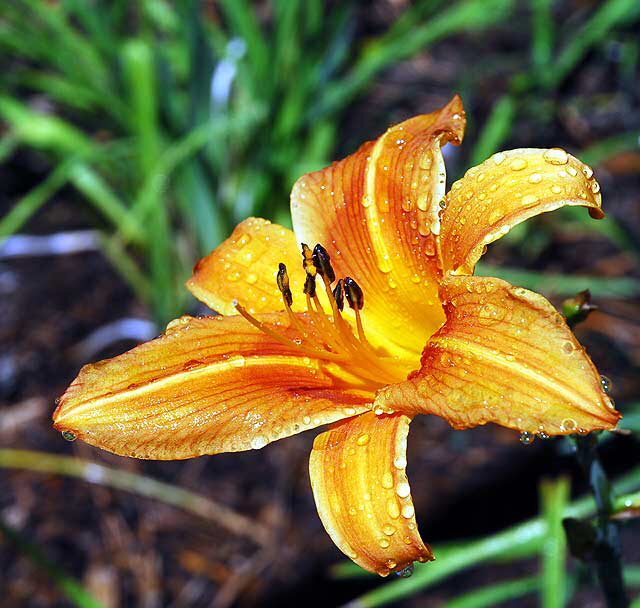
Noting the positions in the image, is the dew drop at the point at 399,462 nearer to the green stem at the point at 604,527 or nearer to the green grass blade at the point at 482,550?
the green stem at the point at 604,527

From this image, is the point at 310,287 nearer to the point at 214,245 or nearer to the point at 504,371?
the point at 504,371

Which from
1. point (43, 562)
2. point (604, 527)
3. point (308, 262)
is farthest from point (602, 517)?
point (43, 562)

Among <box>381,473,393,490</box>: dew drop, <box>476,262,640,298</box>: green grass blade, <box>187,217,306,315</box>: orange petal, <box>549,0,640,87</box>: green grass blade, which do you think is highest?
<box>549,0,640,87</box>: green grass blade

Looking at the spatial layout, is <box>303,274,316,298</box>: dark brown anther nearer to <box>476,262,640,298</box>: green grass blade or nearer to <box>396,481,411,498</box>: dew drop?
<box>396,481,411,498</box>: dew drop

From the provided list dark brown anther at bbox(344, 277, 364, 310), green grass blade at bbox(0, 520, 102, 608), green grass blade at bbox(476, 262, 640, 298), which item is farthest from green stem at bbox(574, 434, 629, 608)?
green grass blade at bbox(476, 262, 640, 298)

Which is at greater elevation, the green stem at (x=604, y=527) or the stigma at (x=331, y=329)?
the stigma at (x=331, y=329)

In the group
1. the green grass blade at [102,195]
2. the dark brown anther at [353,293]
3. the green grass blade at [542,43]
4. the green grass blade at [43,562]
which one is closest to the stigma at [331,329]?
the dark brown anther at [353,293]

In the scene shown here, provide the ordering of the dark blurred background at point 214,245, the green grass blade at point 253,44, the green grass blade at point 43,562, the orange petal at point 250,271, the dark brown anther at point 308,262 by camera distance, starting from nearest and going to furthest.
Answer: the dark brown anther at point 308,262 < the orange petal at point 250,271 < the green grass blade at point 43,562 < the dark blurred background at point 214,245 < the green grass blade at point 253,44

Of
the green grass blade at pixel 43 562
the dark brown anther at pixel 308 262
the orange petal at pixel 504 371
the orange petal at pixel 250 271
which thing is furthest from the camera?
the green grass blade at pixel 43 562
